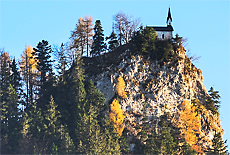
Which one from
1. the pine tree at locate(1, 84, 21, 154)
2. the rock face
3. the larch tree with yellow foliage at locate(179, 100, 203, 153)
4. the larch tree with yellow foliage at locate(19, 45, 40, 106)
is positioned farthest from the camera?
the larch tree with yellow foliage at locate(19, 45, 40, 106)

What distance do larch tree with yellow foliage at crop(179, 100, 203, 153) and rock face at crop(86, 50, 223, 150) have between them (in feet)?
3.67

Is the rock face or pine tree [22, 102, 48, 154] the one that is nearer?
pine tree [22, 102, 48, 154]

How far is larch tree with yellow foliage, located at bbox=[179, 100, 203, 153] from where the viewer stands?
125812 millimetres

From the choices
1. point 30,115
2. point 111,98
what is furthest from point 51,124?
point 111,98

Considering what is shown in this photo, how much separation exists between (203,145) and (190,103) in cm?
850

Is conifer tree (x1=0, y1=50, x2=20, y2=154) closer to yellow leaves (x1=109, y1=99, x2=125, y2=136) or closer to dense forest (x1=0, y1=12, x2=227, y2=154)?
dense forest (x1=0, y1=12, x2=227, y2=154)

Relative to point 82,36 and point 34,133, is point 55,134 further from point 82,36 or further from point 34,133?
point 82,36

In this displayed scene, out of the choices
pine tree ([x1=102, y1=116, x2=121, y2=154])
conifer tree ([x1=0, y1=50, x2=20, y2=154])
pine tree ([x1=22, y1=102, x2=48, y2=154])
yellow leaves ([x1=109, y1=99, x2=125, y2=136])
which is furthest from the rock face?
conifer tree ([x1=0, y1=50, x2=20, y2=154])

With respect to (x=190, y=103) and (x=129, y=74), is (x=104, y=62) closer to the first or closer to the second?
(x=129, y=74)

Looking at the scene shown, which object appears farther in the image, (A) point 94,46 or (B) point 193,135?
(A) point 94,46

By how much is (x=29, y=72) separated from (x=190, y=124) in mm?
32390

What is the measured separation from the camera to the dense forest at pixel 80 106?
118562mm

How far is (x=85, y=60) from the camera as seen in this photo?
136 m

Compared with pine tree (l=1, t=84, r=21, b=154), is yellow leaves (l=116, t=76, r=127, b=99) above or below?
above
